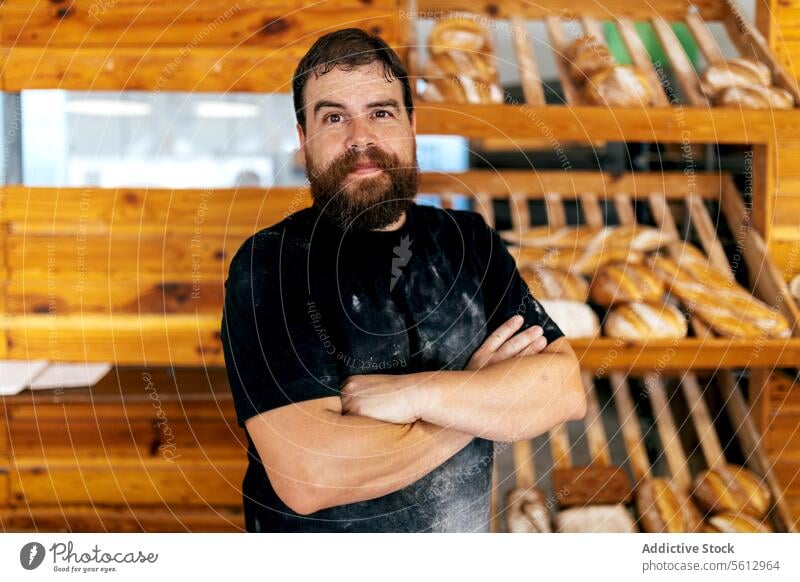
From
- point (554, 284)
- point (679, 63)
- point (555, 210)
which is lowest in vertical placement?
point (554, 284)

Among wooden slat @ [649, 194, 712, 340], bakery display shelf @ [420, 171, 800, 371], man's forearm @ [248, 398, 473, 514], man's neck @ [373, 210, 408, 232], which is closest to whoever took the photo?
man's forearm @ [248, 398, 473, 514]

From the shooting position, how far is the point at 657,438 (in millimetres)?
1142

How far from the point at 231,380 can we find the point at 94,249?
33 cm

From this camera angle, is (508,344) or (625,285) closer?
(508,344)

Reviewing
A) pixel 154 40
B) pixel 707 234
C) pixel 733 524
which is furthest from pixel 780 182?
pixel 154 40

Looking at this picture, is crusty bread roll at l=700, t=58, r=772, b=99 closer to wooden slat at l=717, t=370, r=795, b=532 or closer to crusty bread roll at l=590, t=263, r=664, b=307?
crusty bread roll at l=590, t=263, r=664, b=307

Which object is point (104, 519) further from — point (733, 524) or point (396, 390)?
point (733, 524)

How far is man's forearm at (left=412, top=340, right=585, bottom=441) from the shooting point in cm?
80

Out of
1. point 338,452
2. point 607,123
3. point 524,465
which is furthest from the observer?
point 524,465

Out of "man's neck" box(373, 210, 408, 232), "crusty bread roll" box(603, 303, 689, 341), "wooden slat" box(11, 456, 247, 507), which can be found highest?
"man's neck" box(373, 210, 408, 232)

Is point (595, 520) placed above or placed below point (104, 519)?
below

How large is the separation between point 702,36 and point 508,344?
557mm

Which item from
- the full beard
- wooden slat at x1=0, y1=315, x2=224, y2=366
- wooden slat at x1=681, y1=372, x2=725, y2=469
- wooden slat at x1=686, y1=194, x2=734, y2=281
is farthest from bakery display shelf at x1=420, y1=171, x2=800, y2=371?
wooden slat at x1=0, y1=315, x2=224, y2=366

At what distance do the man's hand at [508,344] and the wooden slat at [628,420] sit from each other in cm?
30
